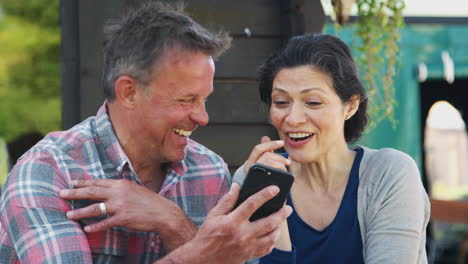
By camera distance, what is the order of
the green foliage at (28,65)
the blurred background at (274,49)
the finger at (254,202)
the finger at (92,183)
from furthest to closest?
the green foliage at (28,65)
the blurred background at (274,49)
the finger at (92,183)
the finger at (254,202)

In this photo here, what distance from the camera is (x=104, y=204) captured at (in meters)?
1.80

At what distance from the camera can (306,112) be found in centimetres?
231

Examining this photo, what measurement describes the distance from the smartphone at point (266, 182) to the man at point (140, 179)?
0.03 metres

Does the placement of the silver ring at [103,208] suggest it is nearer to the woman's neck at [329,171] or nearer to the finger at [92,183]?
the finger at [92,183]

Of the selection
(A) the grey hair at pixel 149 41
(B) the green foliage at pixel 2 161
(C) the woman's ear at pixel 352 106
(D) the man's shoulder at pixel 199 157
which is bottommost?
(B) the green foliage at pixel 2 161

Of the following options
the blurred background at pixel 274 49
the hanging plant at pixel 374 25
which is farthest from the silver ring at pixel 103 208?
the hanging plant at pixel 374 25

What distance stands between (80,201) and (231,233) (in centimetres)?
46

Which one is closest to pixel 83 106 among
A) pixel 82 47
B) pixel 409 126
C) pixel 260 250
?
pixel 82 47

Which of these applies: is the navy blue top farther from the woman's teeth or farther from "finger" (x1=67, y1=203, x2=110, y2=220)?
"finger" (x1=67, y1=203, x2=110, y2=220)

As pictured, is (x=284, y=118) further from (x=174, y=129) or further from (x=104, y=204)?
(x=104, y=204)

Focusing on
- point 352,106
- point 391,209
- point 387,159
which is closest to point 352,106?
point 352,106

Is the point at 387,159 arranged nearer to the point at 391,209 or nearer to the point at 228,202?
the point at 391,209

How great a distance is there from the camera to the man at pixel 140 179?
1750mm

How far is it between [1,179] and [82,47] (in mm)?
4627
